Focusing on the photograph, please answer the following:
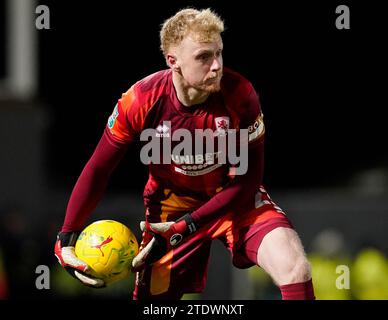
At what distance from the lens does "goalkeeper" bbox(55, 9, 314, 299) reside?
557 cm

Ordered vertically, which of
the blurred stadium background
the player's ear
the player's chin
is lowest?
the blurred stadium background

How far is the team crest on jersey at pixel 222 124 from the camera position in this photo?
578 cm

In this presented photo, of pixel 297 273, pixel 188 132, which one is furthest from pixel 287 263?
pixel 188 132

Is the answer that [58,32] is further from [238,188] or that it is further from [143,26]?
[238,188]

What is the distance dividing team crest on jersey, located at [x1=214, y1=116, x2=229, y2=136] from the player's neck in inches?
6.8

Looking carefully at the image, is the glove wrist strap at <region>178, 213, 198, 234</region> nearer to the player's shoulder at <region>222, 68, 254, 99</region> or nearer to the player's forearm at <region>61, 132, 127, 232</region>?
the player's forearm at <region>61, 132, 127, 232</region>

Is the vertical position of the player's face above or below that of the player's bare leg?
above

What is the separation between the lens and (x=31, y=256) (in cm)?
1078

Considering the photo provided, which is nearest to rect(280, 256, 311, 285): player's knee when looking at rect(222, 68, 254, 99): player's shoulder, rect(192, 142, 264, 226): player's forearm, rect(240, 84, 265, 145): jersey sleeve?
rect(192, 142, 264, 226): player's forearm

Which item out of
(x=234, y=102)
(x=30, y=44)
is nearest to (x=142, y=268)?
(x=234, y=102)

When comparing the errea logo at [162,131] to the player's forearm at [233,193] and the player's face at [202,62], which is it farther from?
the player's forearm at [233,193]

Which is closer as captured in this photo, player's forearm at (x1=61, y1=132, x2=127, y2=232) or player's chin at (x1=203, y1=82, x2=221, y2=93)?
player's chin at (x1=203, y1=82, x2=221, y2=93)

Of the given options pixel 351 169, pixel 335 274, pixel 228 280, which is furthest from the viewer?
pixel 351 169

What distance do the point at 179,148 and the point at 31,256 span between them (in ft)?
17.7
